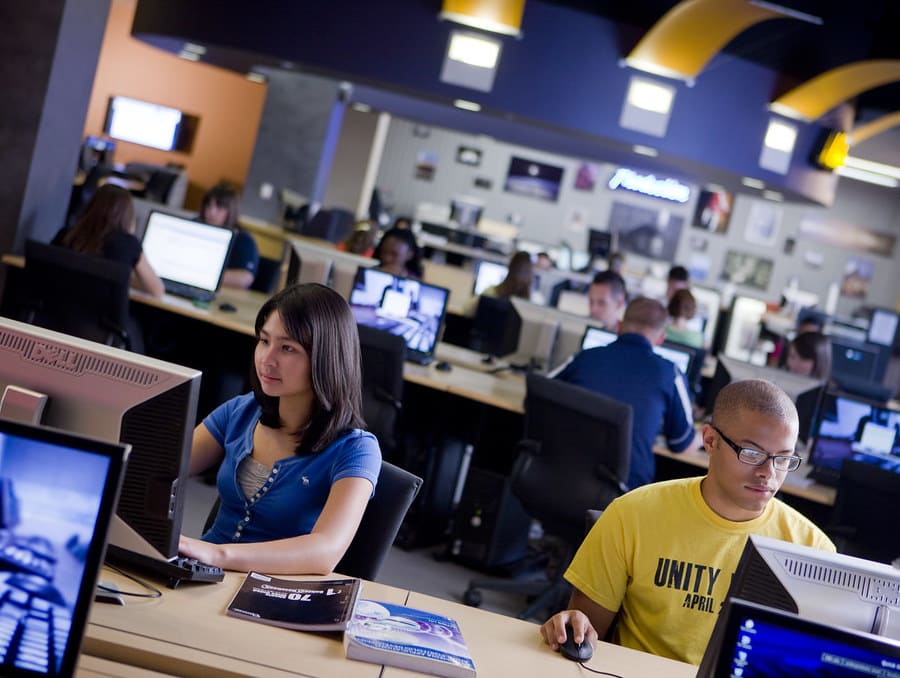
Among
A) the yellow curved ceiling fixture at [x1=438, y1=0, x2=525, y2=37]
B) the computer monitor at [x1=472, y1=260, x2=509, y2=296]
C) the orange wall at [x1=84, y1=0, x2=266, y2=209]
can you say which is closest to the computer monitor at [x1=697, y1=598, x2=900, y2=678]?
the yellow curved ceiling fixture at [x1=438, y1=0, x2=525, y2=37]

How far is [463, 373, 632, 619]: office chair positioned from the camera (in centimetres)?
402

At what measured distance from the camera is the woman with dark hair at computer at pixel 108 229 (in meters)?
4.98

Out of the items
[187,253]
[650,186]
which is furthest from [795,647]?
[650,186]

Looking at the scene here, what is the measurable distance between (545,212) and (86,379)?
53.9 feet

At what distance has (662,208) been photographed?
17.7 meters

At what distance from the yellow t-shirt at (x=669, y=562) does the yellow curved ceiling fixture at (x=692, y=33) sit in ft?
20.2

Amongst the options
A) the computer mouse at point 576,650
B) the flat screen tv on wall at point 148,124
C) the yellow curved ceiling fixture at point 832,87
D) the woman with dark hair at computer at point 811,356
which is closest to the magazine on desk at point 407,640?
the computer mouse at point 576,650

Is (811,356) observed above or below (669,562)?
above

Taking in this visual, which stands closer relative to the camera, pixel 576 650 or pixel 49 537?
pixel 49 537

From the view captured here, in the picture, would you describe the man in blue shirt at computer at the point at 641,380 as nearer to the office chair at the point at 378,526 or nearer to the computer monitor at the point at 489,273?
the office chair at the point at 378,526

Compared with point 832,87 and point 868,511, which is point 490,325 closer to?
point 868,511

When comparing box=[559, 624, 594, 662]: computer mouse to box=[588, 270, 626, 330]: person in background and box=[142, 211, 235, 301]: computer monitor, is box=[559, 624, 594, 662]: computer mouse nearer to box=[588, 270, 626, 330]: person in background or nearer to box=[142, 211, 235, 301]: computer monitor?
box=[588, 270, 626, 330]: person in background

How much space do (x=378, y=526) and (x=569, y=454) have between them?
1.93 meters

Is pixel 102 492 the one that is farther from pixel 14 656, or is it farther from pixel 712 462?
pixel 712 462
